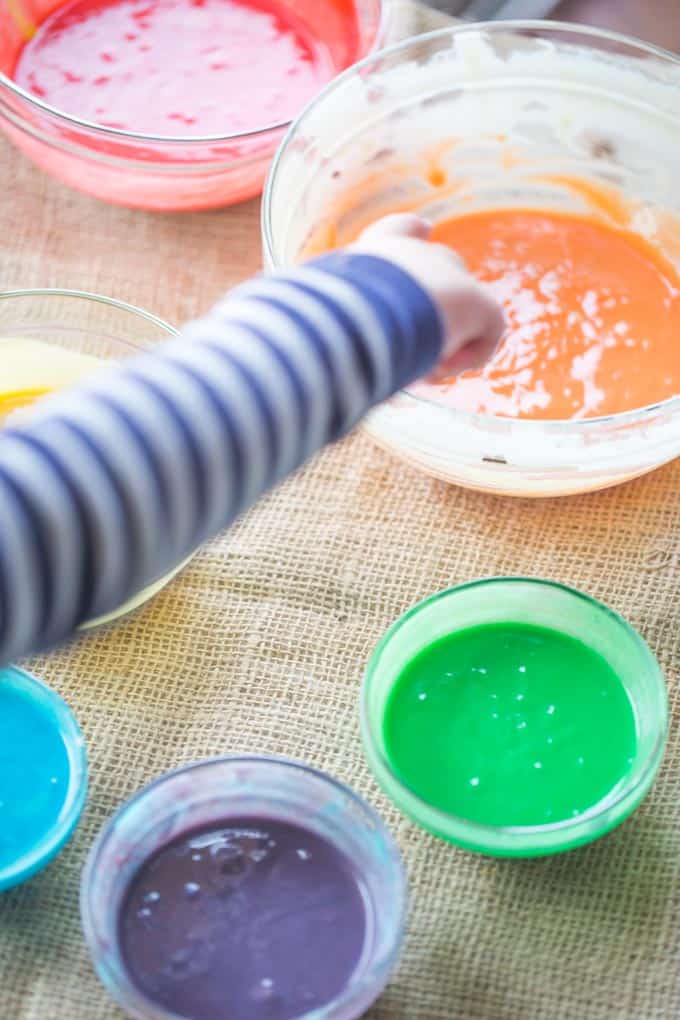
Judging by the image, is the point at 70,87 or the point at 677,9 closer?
the point at 70,87

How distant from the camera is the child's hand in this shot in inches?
31.9

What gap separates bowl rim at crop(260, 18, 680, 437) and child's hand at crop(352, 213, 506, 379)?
69mm

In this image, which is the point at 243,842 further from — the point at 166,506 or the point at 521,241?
the point at 521,241

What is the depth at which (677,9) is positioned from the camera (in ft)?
4.67

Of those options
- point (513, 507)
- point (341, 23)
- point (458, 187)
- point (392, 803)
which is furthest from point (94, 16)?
point (392, 803)

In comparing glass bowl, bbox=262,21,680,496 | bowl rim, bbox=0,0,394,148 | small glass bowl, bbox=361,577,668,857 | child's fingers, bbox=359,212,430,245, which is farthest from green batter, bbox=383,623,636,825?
bowl rim, bbox=0,0,394,148

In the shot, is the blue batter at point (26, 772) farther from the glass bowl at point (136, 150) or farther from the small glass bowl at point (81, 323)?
the glass bowl at point (136, 150)

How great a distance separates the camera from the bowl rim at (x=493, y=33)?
3.02 ft

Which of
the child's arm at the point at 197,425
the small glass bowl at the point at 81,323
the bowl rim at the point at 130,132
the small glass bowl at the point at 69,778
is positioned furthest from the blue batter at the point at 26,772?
the bowl rim at the point at 130,132

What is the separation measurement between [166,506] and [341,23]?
2.12 feet

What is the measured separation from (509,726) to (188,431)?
31cm

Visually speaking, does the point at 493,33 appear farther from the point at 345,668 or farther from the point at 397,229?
the point at 345,668

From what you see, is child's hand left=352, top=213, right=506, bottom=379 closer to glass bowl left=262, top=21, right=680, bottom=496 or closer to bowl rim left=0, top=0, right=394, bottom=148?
glass bowl left=262, top=21, right=680, bottom=496

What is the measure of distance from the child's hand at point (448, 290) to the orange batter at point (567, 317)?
19 centimetres
